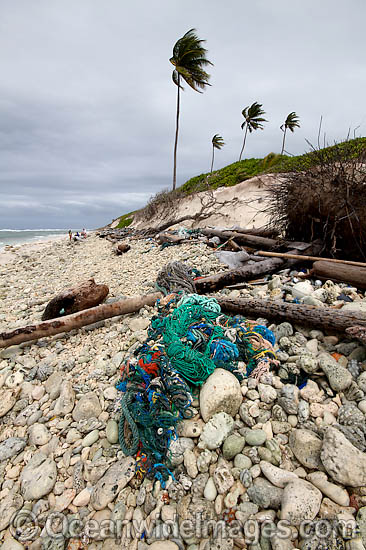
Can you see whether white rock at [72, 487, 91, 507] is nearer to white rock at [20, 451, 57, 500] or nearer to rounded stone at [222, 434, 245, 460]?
white rock at [20, 451, 57, 500]

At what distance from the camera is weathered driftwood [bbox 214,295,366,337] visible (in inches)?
83.5

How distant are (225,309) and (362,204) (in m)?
2.87

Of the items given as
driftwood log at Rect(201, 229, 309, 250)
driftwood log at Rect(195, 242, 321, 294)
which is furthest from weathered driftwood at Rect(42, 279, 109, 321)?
driftwood log at Rect(201, 229, 309, 250)

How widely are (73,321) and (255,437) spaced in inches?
103

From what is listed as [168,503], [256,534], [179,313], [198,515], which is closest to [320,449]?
[256,534]

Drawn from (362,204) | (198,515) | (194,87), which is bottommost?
(198,515)

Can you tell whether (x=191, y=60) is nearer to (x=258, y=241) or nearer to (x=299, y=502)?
(x=258, y=241)

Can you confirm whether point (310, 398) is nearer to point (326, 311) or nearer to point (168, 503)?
point (326, 311)

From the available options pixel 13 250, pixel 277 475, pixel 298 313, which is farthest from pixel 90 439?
pixel 13 250

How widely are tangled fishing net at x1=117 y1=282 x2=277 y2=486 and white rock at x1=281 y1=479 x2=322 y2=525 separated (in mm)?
707

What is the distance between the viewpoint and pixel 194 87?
1805cm

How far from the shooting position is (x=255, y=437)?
1562 mm

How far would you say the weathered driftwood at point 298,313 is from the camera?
6.96 ft

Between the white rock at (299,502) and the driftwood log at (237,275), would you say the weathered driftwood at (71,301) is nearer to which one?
the driftwood log at (237,275)
